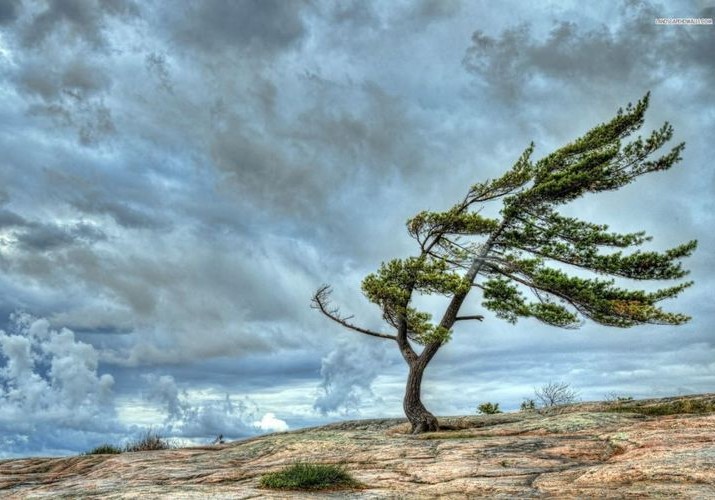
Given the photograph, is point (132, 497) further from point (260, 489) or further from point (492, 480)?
point (492, 480)

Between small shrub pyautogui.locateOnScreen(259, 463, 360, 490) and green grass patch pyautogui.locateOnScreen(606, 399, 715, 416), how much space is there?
13.3 m

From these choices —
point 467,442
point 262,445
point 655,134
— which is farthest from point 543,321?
point 262,445

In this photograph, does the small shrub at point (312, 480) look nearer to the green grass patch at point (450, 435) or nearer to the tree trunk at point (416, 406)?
the green grass patch at point (450, 435)

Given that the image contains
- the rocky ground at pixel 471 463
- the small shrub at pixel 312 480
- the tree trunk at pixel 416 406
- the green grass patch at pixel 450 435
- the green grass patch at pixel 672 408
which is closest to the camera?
the rocky ground at pixel 471 463

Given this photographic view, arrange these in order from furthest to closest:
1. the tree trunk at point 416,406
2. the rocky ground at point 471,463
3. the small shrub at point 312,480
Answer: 1. the tree trunk at point 416,406
2. the small shrub at point 312,480
3. the rocky ground at point 471,463

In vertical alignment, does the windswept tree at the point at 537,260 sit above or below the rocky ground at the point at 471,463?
above

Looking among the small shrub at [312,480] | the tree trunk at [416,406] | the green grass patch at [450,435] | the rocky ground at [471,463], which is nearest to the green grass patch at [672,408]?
the rocky ground at [471,463]

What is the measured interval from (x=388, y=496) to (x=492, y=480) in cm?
226

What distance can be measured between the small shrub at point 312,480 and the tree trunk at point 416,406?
11.2 meters

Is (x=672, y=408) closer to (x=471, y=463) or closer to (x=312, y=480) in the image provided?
(x=471, y=463)

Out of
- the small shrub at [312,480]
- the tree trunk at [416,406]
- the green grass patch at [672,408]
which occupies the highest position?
the tree trunk at [416,406]

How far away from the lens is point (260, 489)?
480 inches

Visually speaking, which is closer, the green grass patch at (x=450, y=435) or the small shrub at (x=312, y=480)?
the small shrub at (x=312, y=480)

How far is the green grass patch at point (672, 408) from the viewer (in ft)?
70.7
